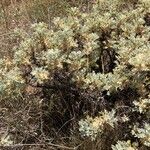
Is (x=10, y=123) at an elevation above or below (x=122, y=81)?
below

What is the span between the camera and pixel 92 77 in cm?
275

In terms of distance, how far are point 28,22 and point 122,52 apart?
2.46 metres

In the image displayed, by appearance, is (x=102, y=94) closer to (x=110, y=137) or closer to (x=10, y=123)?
(x=110, y=137)

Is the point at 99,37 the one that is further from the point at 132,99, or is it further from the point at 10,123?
the point at 10,123

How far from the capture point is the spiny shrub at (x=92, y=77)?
107 inches

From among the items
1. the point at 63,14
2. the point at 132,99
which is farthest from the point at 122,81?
the point at 63,14

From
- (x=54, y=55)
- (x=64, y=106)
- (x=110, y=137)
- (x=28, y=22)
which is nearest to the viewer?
(x=54, y=55)

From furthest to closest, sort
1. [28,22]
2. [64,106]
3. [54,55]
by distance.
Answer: [28,22] < [64,106] < [54,55]

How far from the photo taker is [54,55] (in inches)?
107

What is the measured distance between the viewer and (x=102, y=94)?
→ 2955mm

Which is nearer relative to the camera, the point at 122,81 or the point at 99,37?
the point at 122,81

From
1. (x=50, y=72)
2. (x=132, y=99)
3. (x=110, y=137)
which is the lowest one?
(x=110, y=137)

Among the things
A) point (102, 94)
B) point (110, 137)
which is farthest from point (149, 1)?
point (110, 137)

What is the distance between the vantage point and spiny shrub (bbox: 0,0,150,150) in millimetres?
2707
